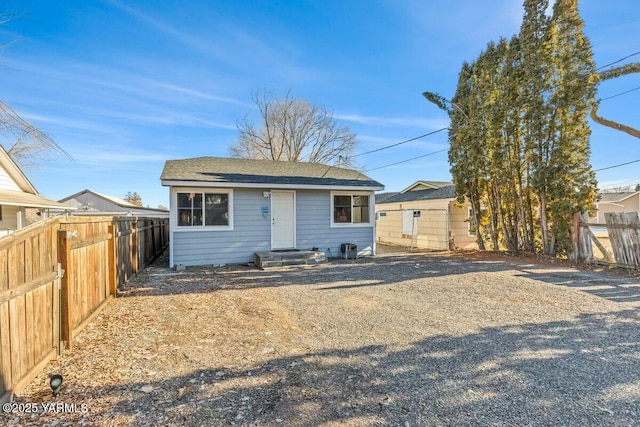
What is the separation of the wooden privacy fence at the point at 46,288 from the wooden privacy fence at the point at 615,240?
11.1 metres

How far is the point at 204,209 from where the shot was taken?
8.97 meters

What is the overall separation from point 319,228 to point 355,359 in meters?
7.27

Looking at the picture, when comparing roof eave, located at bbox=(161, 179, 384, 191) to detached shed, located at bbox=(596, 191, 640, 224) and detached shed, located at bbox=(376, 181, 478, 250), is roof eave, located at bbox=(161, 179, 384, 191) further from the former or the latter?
detached shed, located at bbox=(596, 191, 640, 224)

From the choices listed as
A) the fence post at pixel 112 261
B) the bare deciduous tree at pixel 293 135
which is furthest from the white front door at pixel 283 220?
the bare deciduous tree at pixel 293 135

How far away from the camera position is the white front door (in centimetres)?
981

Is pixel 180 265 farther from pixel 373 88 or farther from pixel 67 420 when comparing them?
pixel 373 88

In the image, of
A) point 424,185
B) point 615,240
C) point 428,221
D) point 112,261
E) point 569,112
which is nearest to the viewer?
point 112,261

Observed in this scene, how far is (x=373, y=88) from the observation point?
1523 cm

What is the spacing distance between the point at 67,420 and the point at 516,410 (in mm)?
3173

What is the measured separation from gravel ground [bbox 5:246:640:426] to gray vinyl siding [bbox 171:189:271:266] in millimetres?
2598

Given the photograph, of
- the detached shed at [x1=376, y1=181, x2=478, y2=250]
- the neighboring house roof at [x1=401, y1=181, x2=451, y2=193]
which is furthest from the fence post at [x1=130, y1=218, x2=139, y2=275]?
the neighboring house roof at [x1=401, y1=181, x2=451, y2=193]

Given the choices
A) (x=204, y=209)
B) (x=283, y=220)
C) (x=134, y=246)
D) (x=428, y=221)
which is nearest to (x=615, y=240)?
(x=428, y=221)

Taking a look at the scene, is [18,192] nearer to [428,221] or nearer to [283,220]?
[283,220]

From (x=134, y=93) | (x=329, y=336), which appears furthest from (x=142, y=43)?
(x=329, y=336)
